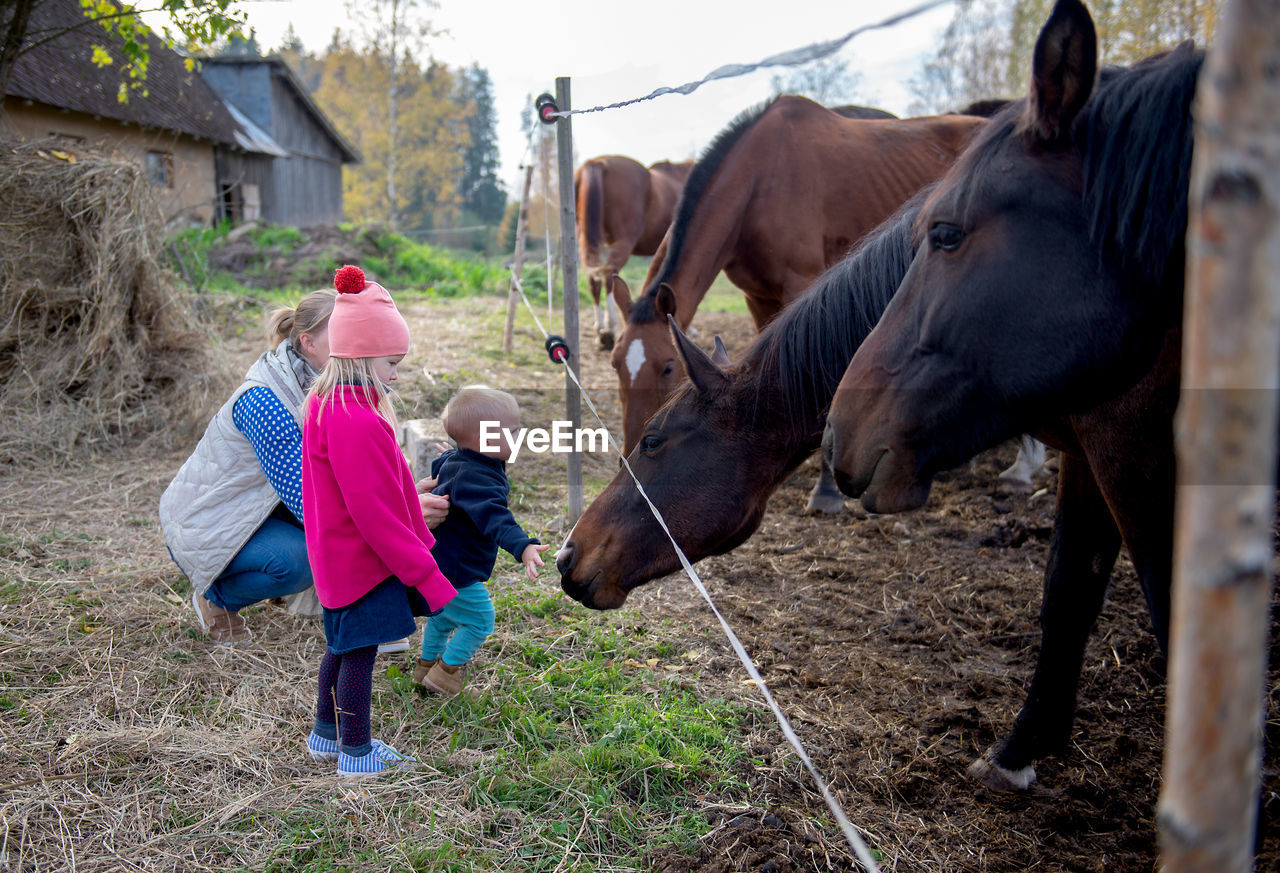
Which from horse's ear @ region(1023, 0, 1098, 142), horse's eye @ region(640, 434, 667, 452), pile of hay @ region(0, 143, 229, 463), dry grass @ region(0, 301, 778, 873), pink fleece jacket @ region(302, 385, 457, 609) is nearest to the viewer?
horse's ear @ region(1023, 0, 1098, 142)

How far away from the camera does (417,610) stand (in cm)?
275

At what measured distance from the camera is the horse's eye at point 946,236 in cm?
178

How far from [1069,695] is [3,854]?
316 centimetres

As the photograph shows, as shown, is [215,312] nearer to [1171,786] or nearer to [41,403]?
[41,403]

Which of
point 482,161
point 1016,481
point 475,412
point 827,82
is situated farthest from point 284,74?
point 475,412

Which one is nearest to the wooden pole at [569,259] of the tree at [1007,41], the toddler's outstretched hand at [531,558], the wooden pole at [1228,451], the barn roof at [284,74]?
the toddler's outstretched hand at [531,558]

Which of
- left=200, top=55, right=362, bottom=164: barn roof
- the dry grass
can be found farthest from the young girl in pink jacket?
left=200, top=55, right=362, bottom=164: barn roof

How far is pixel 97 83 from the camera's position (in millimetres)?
16609

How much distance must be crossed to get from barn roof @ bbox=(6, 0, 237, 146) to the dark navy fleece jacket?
12713 millimetres

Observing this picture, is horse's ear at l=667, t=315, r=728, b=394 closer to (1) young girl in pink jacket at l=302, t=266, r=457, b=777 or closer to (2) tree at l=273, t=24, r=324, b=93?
(1) young girl in pink jacket at l=302, t=266, r=457, b=777

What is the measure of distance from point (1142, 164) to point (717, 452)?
1538mm

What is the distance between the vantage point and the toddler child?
277cm

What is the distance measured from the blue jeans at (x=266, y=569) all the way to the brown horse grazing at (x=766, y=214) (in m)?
2.19

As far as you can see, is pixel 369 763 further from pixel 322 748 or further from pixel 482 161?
pixel 482 161
